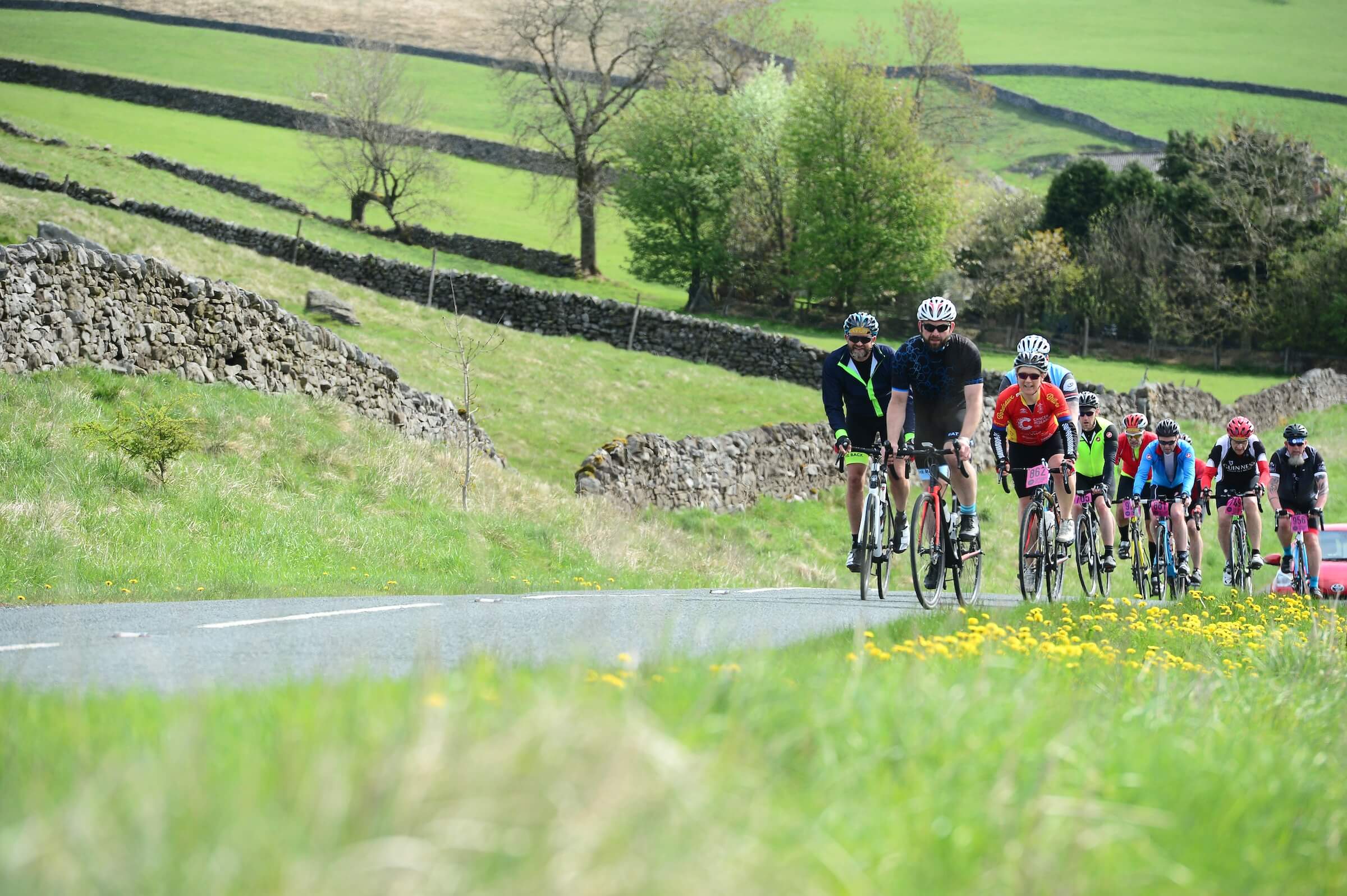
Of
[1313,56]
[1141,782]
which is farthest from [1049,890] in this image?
[1313,56]

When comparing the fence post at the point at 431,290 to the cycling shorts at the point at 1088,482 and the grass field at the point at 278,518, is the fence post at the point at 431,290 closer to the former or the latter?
the grass field at the point at 278,518

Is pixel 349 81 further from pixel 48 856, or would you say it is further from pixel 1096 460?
pixel 48 856

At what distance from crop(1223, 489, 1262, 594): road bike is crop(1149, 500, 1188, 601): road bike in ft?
2.36

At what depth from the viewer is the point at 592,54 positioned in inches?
2323

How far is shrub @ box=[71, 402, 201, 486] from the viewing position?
13570 mm

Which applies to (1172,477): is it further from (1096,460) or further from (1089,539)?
(1089,539)

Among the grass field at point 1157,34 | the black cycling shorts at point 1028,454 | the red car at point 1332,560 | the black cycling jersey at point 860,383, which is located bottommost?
the red car at point 1332,560

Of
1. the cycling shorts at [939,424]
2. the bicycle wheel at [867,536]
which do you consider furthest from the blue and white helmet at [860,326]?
the bicycle wheel at [867,536]

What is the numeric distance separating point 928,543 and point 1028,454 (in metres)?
1.88

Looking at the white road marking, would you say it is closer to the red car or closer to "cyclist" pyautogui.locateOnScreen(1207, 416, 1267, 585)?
"cyclist" pyautogui.locateOnScreen(1207, 416, 1267, 585)

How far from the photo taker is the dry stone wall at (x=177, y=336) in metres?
15.4

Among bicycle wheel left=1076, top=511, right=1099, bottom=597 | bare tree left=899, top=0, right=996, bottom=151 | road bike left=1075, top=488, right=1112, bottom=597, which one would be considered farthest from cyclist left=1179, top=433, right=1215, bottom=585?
bare tree left=899, top=0, right=996, bottom=151

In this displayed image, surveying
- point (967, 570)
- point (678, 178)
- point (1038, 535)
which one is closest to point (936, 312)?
point (967, 570)

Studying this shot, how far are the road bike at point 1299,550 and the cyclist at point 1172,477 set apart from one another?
1.31 metres
